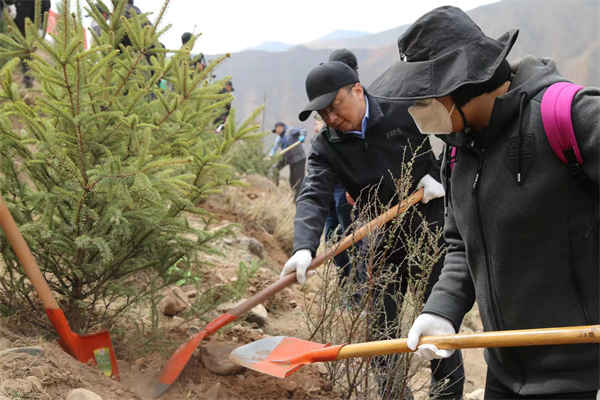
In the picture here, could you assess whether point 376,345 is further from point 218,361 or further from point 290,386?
point 218,361

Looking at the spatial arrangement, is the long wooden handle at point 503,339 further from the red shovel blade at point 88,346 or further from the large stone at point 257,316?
the large stone at point 257,316

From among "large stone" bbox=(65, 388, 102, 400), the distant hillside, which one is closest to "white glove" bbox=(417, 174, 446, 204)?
"large stone" bbox=(65, 388, 102, 400)

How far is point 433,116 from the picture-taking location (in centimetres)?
175

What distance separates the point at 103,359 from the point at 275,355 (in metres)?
0.97

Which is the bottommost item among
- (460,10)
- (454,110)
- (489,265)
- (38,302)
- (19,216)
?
(38,302)

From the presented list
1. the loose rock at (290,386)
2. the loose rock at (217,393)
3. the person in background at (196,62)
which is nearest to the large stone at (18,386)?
the loose rock at (217,393)

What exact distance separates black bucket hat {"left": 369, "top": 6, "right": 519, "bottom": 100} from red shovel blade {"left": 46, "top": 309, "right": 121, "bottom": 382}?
6.84 feet

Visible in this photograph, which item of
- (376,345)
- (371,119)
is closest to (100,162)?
(371,119)

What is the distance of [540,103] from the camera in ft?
5.07

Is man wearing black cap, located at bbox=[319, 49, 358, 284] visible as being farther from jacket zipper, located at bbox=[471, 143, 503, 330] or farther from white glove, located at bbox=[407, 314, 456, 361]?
jacket zipper, located at bbox=[471, 143, 503, 330]

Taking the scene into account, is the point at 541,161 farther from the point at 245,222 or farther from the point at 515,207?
the point at 245,222

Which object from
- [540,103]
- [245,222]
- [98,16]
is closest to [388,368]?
[540,103]

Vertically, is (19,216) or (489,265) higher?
(19,216)

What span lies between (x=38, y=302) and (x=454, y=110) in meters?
2.48
